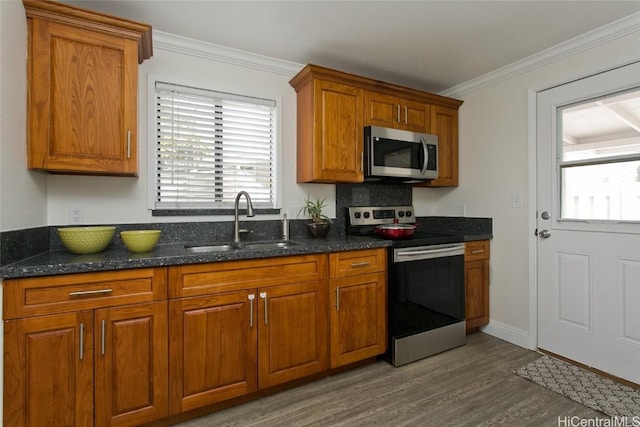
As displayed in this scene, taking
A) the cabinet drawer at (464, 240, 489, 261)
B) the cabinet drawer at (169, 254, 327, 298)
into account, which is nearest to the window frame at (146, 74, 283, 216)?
the cabinet drawer at (169, 254, 327, 298)

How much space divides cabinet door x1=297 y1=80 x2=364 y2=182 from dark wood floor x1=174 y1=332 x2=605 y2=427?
146cm

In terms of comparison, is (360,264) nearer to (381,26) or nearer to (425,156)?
(425,156)

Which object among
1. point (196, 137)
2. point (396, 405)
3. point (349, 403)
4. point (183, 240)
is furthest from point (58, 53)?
point (396, 405)

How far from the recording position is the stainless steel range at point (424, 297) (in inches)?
90.7

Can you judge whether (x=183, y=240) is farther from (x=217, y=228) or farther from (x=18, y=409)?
(x=18, y=409)

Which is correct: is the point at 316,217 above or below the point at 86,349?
above

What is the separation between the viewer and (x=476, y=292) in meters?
2.85

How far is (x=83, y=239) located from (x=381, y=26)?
2.21 m

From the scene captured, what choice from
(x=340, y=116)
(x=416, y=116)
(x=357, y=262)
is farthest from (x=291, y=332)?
(x=416, y=116)

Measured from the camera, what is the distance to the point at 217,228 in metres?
2.37

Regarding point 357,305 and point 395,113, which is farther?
point 395,113

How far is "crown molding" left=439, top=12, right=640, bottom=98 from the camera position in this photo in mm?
2035

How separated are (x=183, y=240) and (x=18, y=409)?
1.15 meters

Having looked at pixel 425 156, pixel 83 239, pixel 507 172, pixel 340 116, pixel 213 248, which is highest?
pixel 340 116
